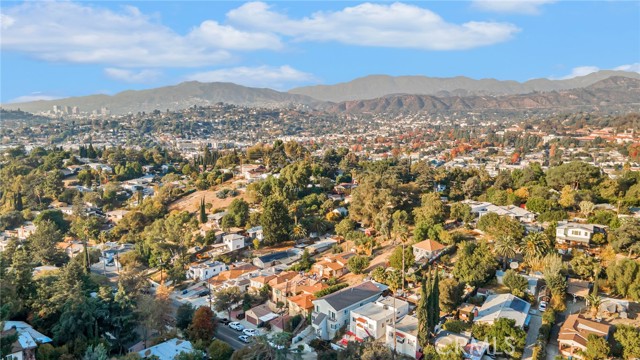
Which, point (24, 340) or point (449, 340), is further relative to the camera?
point (449, 340)

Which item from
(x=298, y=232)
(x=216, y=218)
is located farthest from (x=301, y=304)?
(x=216, y=218)

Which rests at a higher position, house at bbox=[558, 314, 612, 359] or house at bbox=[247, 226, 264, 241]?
house at bbox=[558, 314, 612, 359]

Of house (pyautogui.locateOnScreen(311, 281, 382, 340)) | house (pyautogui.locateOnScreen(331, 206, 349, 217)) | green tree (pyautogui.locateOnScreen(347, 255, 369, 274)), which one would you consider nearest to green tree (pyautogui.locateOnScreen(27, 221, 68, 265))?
house (pyautogui.locateOnScreen(331, 206, 349, 217))

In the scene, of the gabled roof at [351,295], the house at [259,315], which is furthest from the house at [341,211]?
the house at [259,315]

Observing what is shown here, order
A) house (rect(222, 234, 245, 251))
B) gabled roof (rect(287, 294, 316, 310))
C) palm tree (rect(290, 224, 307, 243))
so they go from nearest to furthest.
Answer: gabled roof (rect(287, 294, 316, 310)), house (rect(222, 234, 245, 251)), palm tree (rect(290, 224, 307, 243))

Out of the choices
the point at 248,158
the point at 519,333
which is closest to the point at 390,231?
the point at 519,333

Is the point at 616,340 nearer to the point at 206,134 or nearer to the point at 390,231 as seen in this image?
the point at 390,231

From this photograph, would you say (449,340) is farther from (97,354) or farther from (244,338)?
(97,354)

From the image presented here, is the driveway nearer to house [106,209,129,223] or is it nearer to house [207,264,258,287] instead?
house [207,264,258,287]
